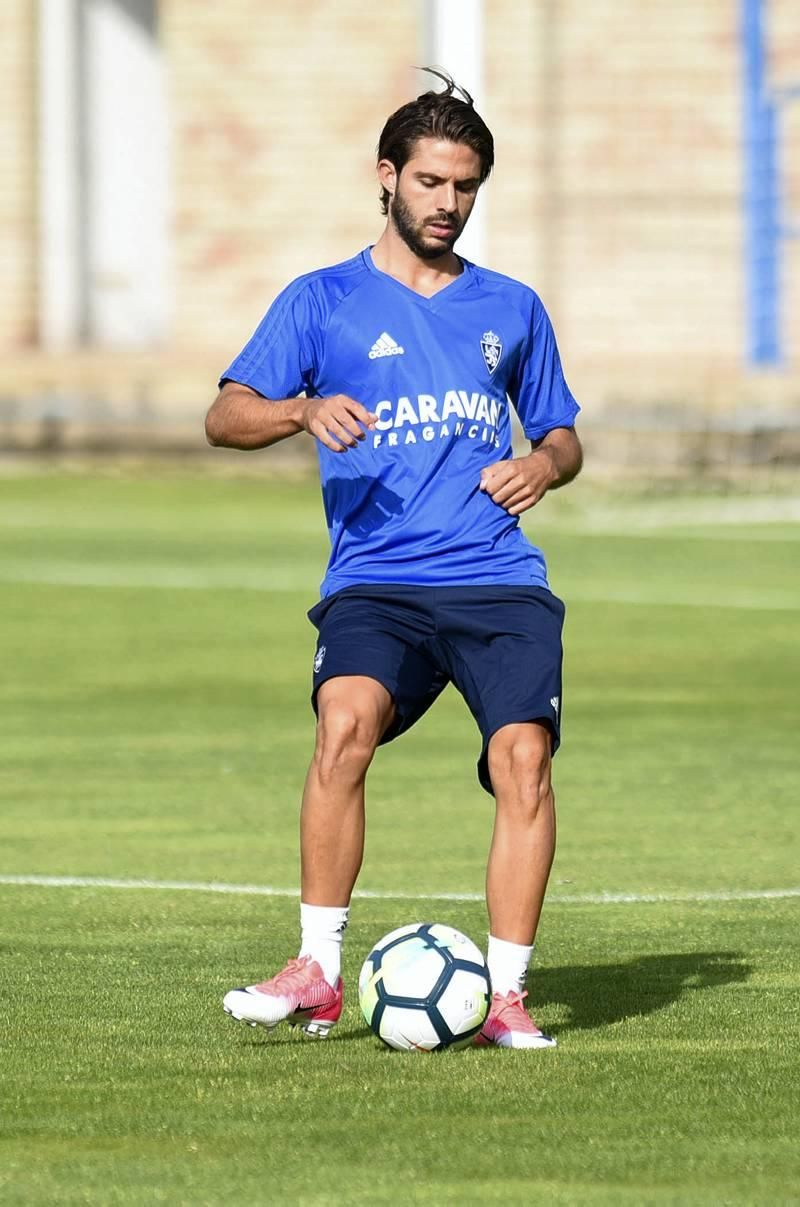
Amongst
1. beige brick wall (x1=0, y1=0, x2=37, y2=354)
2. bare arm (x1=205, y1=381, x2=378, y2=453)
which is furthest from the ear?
beige brick wall (x1=0, y1=0, x2=37, y2=354)

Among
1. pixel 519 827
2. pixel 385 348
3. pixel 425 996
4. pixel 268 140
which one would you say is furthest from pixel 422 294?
pixel 268 140

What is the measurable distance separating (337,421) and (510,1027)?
1.38 meters

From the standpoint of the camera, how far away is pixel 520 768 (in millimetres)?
6219

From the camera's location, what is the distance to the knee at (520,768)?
245 inches

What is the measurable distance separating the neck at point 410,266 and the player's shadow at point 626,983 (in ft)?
5.62

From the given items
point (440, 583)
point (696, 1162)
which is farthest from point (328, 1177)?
point (440, 583)

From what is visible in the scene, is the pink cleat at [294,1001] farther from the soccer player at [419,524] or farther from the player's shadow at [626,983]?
the player's shadow at [626,983]

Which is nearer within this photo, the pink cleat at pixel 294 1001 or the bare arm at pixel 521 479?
the pink cleat at pixel 294 1001

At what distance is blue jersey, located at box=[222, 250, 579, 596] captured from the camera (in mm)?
6402

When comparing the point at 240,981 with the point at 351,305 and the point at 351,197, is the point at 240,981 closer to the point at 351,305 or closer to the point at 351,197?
the point at 351,305

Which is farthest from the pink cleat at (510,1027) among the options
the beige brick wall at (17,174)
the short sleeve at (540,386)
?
the beige brick wall at (17,174)

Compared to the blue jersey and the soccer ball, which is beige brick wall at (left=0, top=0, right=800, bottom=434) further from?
the soccer ball

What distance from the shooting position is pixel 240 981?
6918 millimetres

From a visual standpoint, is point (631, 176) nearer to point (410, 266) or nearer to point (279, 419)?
point (410, 266)
